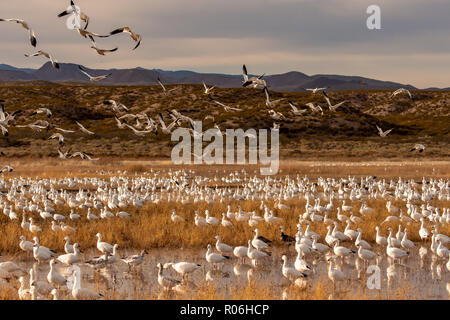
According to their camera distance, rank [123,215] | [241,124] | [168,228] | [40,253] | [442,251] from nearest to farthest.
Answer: [40,253] < [442,251] < [168,228] < [123,215] < [241,124]

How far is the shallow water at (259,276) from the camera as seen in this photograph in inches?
492

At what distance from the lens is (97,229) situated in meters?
19.4

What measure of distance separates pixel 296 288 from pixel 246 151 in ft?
179

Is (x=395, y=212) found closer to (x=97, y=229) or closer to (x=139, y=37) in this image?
(x=97, y=229)

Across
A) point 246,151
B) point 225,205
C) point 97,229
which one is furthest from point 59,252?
point 246,151

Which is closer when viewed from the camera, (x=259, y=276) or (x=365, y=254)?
(x=259, y=276)

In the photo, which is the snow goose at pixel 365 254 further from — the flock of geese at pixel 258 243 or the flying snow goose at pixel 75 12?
the flying snow goose at pixel 75 12

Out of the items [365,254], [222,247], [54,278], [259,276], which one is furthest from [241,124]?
[54,278]

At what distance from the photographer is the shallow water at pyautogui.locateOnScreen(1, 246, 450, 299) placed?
1250 centimetres

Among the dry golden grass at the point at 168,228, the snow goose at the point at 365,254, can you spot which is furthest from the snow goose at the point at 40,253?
the snow goose at the point at 365,254

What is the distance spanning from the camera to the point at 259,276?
14.4 metres

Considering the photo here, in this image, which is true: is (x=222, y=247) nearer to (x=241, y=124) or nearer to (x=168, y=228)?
(x=168, y=228)

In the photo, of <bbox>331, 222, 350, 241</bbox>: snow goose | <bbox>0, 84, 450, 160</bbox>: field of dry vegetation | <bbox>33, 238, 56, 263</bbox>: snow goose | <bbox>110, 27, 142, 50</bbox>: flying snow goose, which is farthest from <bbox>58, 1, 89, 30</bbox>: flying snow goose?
<bbox>0, 84, 450, 160</bbox>: field of dry vegetation

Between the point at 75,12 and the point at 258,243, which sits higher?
the point at 75,12
